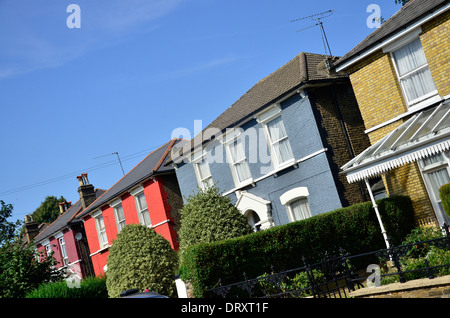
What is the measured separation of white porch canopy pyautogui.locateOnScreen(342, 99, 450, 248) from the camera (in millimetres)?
12336

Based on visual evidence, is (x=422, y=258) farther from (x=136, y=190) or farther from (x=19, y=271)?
(x=136, y=190)

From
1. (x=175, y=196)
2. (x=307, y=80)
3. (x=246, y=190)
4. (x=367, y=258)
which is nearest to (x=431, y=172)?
(x=367, y=258)

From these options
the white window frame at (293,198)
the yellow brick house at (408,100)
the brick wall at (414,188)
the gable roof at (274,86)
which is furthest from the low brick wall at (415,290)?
the gable roof at (274,86)

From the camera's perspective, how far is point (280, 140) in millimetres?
19656

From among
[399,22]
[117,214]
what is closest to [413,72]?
[399,22]

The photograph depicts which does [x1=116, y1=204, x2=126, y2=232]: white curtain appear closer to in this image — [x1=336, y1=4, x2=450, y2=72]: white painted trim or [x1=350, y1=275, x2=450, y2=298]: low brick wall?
[x1=336, y1=4, x2=450, y2=72]: white painted trim

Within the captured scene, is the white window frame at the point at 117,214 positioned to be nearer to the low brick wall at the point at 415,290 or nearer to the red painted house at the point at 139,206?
the red painted house at the point at 139,206

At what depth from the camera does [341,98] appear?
19.3 metres

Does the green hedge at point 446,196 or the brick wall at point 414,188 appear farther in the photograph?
the brick wall at point 414,188

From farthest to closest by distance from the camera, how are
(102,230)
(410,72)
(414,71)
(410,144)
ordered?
1. (102,230)
2. (410,72)
3. (414,71)
4. (410,144)

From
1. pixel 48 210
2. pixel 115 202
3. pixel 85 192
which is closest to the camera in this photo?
pixel 115 202

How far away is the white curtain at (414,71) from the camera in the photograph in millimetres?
14859

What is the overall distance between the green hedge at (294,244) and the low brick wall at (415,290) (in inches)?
161

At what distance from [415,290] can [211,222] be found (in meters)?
9.95
